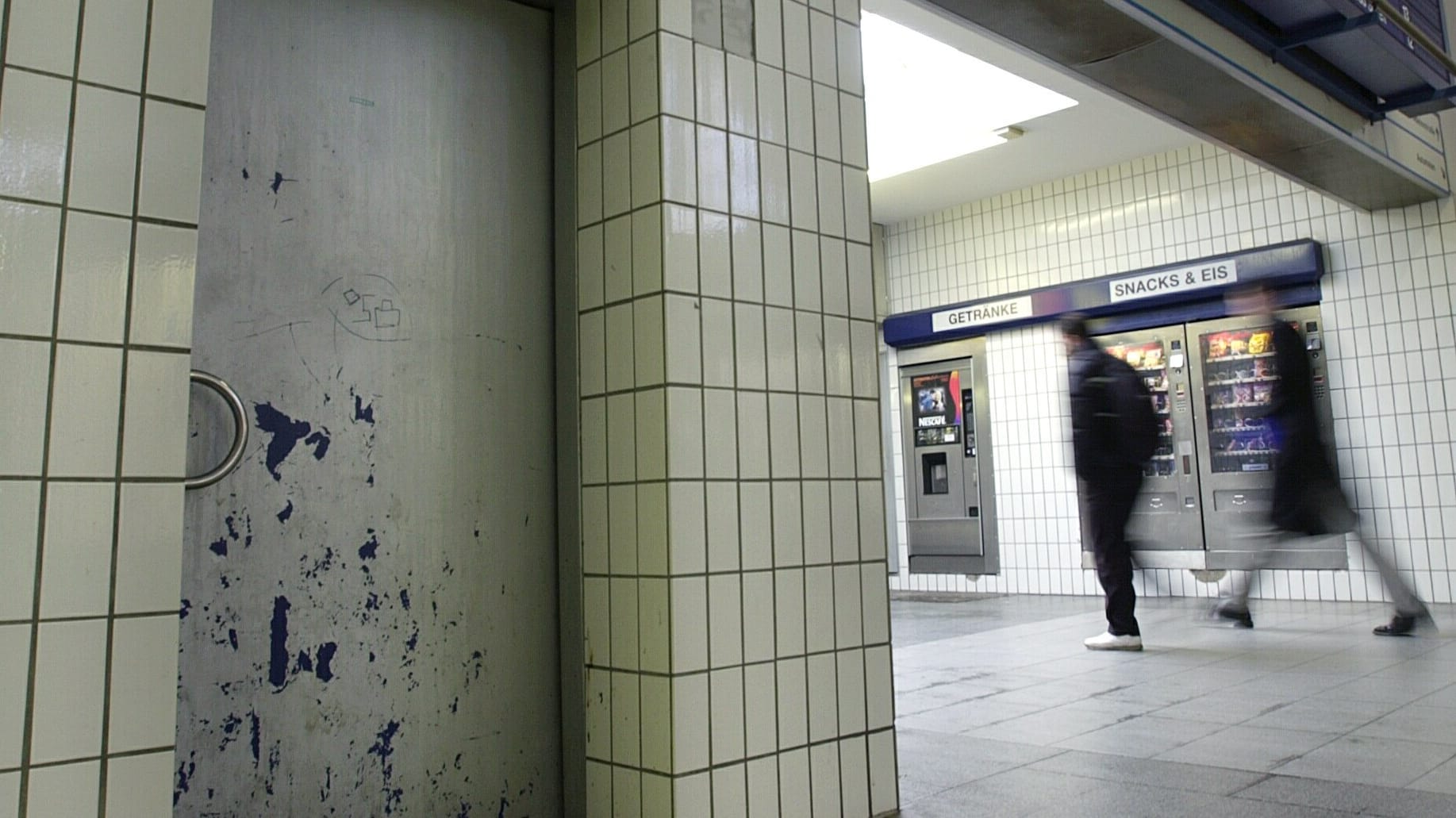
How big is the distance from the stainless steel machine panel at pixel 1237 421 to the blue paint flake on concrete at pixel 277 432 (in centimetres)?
748

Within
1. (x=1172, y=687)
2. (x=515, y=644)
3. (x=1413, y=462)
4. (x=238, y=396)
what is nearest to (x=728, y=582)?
(x=515, y=644)

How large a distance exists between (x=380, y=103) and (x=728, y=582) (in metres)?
1.42

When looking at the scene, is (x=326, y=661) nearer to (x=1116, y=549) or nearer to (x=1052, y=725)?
(x=1052, y=725)

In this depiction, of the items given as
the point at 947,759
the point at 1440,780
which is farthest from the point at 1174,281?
the point at 947,759

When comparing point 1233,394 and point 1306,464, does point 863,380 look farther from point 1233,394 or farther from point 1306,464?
point 1233,394

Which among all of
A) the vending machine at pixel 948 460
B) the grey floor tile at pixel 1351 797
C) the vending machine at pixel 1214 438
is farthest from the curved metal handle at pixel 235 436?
the vending machine at pixel 948 460

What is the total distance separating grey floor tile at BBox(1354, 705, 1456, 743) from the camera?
3.17m

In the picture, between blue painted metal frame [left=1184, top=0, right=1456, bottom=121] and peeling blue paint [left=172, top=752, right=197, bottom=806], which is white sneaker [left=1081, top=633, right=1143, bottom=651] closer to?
blue painted metal frame [left=1184, top=0, right=1456, bottom=121]

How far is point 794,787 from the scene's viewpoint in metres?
2.41

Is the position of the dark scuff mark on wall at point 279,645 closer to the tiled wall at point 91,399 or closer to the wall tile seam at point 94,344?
the tiled wall at point 91,399

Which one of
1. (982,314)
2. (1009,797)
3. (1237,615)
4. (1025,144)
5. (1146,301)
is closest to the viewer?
(1009,797)

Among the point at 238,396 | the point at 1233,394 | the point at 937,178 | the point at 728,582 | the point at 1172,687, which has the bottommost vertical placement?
the point at 1172,687

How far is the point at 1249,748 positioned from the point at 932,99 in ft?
18.9

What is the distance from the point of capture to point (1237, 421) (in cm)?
814
